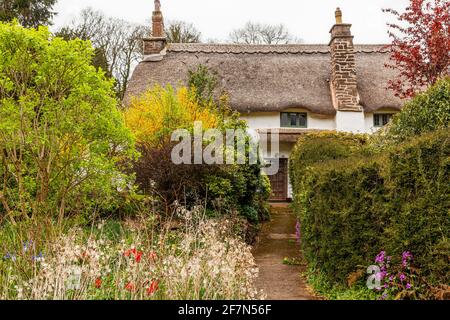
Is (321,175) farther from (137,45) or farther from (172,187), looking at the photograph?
(137,45)

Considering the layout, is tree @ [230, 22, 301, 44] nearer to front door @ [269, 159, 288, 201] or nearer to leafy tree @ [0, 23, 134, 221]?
front door @ [269, 159, 288, 201]

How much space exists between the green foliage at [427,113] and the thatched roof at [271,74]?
1083 centimetres

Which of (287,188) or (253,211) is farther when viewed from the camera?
(287,188)

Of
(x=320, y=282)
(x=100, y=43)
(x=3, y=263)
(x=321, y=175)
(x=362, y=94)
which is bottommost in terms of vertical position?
(x=320, y=282)

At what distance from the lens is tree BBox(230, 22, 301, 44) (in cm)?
3522

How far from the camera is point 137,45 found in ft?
100

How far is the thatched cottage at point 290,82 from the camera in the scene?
19172 mm

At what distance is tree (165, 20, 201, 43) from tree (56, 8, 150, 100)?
1865mm

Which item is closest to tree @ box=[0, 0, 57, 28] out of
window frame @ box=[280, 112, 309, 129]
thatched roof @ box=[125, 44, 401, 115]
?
thatched roof @ box=[125, 44, 401, 115]

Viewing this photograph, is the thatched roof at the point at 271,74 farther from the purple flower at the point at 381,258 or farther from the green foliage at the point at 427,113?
the purple flower at the point at 381,258

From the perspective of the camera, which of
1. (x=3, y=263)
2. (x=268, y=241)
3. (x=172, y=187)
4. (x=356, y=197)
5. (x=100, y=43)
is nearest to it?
(x=3, y=263)

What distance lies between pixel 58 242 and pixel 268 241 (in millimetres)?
6217

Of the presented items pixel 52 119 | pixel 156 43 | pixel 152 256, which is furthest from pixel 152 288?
pixel 156 43

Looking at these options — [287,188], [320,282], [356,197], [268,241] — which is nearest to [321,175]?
[356,197]
